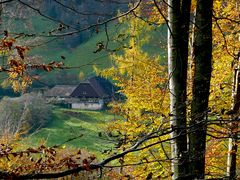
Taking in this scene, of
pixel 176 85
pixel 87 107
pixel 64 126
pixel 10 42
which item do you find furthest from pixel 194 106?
pixel 87 107

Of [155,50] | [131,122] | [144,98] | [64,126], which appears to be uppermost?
[155,50]

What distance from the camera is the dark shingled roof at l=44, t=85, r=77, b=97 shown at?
258 ft

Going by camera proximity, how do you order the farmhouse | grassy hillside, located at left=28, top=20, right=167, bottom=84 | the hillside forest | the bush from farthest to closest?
grassy hillside, located at left=28, top=20, right=167, bottom=84 < the farmhouse < the bush < the hillside forest

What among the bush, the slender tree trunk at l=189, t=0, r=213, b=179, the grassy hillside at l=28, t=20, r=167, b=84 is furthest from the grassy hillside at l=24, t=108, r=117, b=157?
the slender tree trunk at l=189, t=0, r=213, b=179

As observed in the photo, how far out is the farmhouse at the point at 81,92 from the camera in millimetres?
74688

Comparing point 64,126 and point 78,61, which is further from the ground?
point 78,61

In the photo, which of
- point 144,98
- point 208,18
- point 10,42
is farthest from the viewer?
point 144,98

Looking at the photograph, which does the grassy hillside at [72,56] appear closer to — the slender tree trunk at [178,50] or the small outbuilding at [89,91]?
the small outbuilding at [89,91]

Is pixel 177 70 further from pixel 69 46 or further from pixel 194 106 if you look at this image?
pixel 69 46

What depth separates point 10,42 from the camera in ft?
12.6

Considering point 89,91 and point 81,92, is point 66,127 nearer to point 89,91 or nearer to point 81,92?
point 81,92

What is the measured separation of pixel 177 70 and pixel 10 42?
170 cm

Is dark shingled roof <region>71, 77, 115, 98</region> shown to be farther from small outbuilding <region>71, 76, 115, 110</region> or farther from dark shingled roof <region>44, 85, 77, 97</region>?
dark shingled roof <region>44, 85, 77, 97</region>

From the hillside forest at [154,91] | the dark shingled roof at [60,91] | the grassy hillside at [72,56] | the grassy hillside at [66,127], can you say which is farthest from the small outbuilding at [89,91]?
the hillside forest at [154,91]
